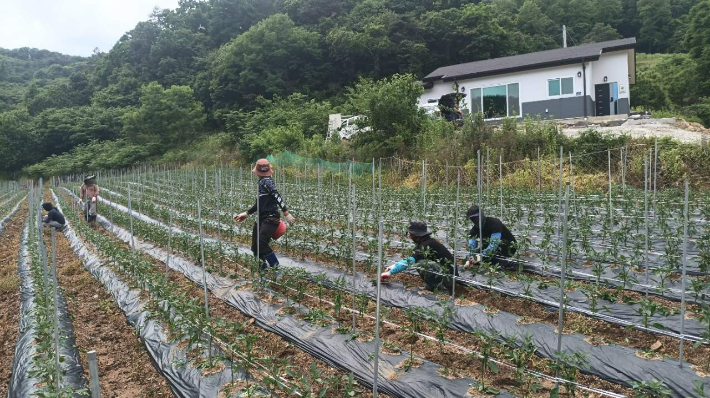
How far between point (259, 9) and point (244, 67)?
42.5 ft

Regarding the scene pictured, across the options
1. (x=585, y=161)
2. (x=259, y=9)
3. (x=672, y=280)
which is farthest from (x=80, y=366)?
(x=259, y=9)

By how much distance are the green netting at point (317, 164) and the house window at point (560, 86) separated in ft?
23.2

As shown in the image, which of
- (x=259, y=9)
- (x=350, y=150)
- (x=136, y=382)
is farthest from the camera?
(x=259, y=9)

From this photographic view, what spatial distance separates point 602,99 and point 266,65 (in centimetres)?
2350

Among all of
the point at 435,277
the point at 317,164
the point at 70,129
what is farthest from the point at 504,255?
the point at 70,129

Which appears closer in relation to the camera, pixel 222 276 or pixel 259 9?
pixel 222 276

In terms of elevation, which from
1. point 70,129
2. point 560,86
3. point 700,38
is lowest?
point 560,86

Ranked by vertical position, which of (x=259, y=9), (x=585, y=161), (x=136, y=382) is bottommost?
(x=136, y=382)

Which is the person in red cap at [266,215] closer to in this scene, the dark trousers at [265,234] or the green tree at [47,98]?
the dark trousers at [265,234]

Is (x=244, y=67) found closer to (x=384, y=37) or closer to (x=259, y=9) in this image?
(x=384, y=37)

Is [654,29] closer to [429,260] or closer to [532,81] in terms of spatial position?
[532,81]

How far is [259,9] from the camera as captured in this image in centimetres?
4350

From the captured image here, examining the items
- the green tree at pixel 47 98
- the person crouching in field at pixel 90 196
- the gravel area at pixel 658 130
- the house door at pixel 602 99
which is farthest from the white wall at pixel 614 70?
the green tree at pixel 47 98

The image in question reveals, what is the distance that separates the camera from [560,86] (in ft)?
55.5
